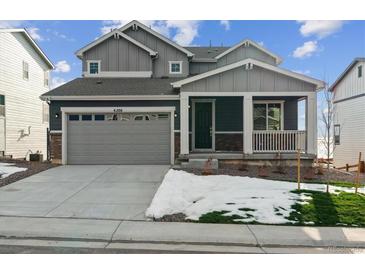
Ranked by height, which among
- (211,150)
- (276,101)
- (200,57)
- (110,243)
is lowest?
(110,243)

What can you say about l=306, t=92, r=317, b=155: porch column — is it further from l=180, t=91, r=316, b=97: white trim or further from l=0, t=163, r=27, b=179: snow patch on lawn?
l=0, t=163, r=27, b=179: snow patch on lawn

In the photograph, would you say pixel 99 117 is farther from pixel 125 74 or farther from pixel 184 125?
pixel 125 74

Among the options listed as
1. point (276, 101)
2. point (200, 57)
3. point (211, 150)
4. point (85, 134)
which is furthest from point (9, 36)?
point (276, 101)

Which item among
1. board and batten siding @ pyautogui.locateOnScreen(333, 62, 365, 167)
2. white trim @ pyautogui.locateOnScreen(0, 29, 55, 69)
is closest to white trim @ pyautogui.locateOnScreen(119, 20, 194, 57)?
white trim @ pyautogui.locateOnScreen(0, 29, 55, 69)

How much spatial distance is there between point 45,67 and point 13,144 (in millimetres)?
7940

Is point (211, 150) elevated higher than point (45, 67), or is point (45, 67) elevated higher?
point (45, 67)

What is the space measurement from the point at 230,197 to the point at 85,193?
4.07 m

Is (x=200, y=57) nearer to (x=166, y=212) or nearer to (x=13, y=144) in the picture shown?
(x=13, y=144)

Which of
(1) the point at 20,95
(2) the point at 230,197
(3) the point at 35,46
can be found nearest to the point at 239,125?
(2) the point at 230,197

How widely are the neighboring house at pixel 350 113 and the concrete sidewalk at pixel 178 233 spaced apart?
15.6 m

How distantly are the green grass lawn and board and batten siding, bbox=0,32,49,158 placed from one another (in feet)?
57.6

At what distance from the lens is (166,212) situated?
7.91m

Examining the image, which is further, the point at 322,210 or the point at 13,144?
the point at 13,144

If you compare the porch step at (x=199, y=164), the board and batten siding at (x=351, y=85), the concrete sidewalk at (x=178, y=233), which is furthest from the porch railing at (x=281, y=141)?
the concrete sidewalk at (x=178, y=233)
